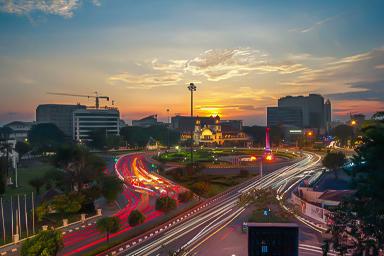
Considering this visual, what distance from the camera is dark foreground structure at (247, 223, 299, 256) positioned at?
2484 centimetres

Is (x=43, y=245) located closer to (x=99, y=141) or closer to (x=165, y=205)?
(x=165, y=205)

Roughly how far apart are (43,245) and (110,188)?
20933 millimetres

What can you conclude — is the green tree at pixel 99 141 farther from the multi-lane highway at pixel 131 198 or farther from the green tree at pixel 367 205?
the green tree at pixel 367 205

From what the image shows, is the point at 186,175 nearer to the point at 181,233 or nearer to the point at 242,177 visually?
the point at 242,177

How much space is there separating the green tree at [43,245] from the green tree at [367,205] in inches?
739

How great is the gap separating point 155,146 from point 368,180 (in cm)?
14192

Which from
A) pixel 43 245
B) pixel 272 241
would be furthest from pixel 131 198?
pixel 272 241

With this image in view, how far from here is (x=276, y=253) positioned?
24.9 m

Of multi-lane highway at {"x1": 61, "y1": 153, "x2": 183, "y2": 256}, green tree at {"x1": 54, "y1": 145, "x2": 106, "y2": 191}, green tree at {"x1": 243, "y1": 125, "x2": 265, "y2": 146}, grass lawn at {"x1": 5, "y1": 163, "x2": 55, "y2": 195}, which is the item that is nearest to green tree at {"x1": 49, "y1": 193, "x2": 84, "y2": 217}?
multi-lane highway at {"x1": 61, "y1": 153, "x2": 183, "y2": 256}

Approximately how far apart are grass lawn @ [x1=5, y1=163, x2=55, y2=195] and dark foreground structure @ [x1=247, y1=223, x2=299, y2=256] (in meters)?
37.6

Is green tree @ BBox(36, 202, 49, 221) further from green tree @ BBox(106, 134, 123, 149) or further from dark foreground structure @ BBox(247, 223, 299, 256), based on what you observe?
green tree @ BBox(106, 134, 123, 149)

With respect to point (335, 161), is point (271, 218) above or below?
below

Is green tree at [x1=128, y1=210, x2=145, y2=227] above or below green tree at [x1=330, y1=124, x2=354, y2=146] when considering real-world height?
below

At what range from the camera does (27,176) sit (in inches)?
3086
